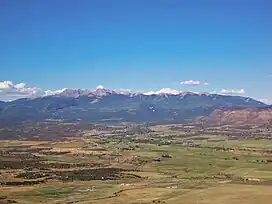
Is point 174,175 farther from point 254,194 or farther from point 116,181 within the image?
point 254,194

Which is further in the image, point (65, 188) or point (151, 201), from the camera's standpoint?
point (65, 188)

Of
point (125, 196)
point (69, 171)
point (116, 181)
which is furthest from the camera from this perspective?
point (69, 171)

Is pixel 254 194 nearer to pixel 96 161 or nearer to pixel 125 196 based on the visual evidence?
pixel 125 196

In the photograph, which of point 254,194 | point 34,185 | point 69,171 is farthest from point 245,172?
point 34,185

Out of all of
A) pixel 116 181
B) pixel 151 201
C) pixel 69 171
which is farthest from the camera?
pixel 69 171

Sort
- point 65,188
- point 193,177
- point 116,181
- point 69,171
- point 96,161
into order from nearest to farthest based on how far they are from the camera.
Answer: point 65,188 < point 116,181 < point 193,177 < point 69,171 < point 96,161

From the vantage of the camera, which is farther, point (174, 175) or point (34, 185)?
point (174, 175)

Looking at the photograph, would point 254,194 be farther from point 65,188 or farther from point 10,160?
point 10,160

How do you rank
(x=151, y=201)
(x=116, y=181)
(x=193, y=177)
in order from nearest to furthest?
(x=151, y=201), (x=116, y=181), (x=193, y=177)

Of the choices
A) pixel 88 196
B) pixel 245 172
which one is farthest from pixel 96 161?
pixel 88 196
